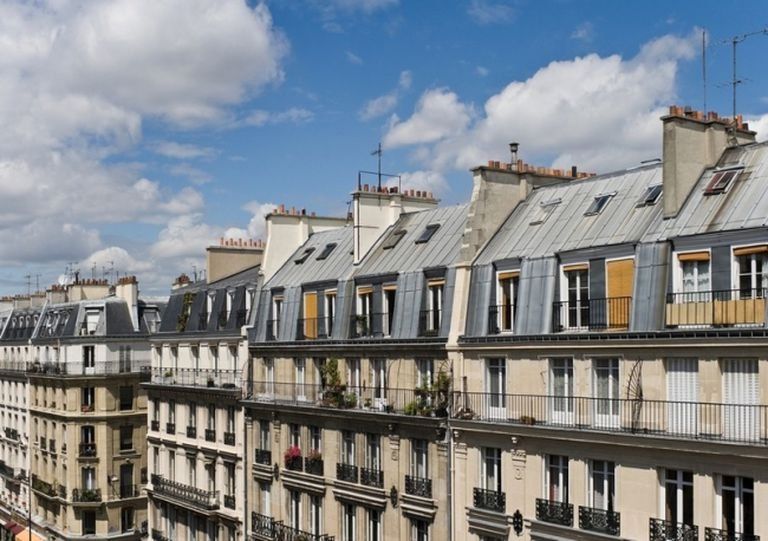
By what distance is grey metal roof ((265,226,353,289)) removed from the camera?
36.8 meters

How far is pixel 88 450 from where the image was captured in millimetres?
56688

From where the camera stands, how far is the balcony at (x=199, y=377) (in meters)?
41.0

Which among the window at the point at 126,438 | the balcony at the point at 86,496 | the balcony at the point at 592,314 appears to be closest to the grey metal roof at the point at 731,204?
the balcony at the point at 592,314

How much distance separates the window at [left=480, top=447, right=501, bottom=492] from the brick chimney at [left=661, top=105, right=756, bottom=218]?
8340mm

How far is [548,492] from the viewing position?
26.0 meters

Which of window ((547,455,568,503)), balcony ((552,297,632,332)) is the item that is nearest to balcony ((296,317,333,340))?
balcony ((552,297,632,332))

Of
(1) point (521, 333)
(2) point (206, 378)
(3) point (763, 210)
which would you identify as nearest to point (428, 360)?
(1) point (521, 333)

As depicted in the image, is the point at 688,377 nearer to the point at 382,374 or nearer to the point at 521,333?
the point at 521,333

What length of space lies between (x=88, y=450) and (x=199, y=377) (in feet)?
53.5

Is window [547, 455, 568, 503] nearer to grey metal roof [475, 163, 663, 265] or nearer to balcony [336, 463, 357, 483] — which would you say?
grey metal roof [475, 163, 663, 265]

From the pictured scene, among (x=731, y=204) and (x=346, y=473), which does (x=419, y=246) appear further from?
(x=731, y=204)

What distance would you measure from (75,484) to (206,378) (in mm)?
18316

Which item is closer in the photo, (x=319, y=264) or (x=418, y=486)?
(x=418, y=486)

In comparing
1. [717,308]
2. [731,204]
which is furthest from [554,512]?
[731,204]
